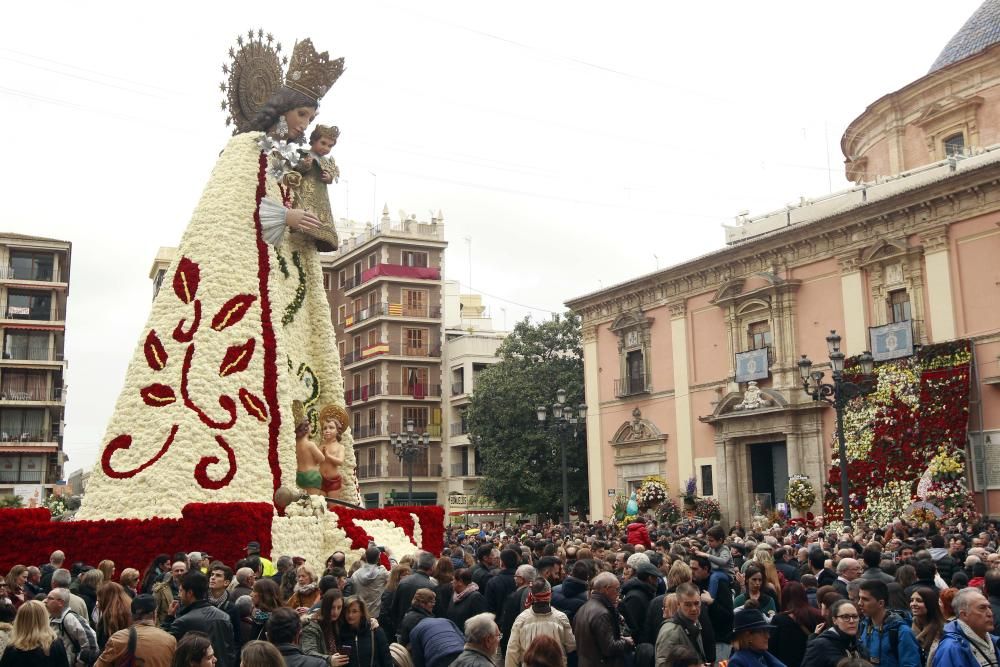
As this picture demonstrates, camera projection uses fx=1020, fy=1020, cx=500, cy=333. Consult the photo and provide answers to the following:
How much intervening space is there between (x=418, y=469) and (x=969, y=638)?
4428cm

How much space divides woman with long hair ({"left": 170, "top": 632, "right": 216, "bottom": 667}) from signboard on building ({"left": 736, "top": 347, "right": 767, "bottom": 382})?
25364 millimetres

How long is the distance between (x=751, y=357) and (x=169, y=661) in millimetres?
25364

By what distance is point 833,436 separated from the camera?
26469 millimetres

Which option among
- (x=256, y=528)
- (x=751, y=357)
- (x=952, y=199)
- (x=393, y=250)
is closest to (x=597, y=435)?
(x=751, y=357)

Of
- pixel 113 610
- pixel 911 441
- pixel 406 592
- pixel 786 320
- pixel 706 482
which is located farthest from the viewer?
pixel 706 482

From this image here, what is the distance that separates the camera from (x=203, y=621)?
6129 mm

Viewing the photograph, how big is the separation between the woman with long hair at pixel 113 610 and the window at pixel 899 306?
22.4 metres

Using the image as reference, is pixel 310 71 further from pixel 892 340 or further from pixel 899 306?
pixel 899 306

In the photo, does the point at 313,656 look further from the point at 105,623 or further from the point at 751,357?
the point at 751,357

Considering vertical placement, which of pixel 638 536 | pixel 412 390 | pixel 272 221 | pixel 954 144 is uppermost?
pixel 954 144

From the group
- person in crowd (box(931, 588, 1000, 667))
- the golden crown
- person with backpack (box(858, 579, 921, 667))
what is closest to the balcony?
the golden crown

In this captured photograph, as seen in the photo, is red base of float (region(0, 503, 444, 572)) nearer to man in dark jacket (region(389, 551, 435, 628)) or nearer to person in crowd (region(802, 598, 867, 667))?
man in dark jacket (region(389, 551, 435, 628))

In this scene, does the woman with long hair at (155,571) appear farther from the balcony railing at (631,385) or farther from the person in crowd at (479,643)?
the balcony railing at (631,385)

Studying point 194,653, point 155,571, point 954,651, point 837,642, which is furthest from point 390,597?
point 954,651
